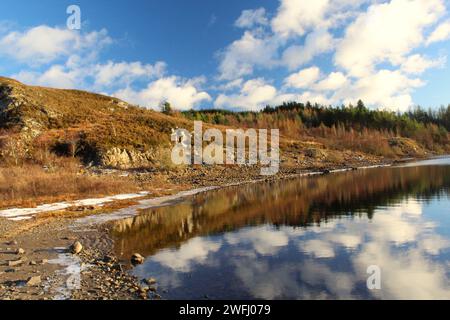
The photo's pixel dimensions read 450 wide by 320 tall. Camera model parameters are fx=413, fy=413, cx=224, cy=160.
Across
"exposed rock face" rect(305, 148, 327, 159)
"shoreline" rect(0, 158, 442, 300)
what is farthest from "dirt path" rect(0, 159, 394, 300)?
"exposed rock face" rect(305, 148, 327, 159)

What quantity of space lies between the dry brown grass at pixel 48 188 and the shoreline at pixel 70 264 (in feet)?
27.3

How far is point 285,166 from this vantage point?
258 feet

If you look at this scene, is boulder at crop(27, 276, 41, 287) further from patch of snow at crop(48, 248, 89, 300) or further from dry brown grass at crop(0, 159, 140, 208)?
dry brown grass at crop(0, 159, 140, 208)

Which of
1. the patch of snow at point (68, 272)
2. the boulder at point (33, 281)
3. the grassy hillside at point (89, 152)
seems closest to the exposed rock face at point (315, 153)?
the grassy hillside at point (89, 152)

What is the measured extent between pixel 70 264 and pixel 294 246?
10538mm

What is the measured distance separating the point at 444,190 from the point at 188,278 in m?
35.6

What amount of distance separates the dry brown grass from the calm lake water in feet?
30.4

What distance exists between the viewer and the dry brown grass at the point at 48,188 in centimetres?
3616

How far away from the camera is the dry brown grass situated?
36.2 metres

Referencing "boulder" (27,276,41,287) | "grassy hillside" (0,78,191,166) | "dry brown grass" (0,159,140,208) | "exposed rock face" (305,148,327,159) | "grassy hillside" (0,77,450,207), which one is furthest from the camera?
"exposed rock face" (305,148,327,159)

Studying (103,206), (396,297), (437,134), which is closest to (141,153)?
(103,206)

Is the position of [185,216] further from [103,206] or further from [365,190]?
[365,190]

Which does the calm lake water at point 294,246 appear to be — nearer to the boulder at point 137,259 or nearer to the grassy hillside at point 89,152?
the boulder at point 137,259

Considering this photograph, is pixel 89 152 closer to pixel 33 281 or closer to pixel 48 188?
pixel 48 188
